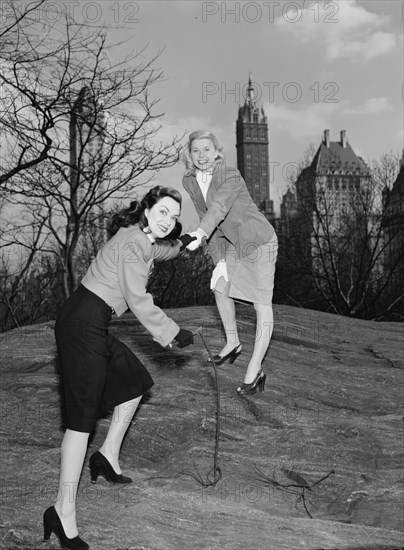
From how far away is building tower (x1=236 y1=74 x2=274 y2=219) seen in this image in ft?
74.0

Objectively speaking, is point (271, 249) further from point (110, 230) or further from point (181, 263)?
point (181, 263)

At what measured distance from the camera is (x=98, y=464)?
15.9ft

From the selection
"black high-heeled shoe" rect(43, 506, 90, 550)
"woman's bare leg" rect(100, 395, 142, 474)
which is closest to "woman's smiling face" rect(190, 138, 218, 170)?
"woman's bare leg" rect(100, 395, 142, 474)

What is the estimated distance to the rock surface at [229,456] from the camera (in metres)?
4.42

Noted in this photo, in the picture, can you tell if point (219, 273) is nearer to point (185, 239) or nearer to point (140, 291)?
point (185, 239)

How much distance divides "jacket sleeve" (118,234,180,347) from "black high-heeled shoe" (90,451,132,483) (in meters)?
1.04

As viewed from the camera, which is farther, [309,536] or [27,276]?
[27,276]

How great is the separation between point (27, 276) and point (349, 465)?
16052 mm

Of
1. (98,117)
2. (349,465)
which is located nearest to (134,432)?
(349,465)

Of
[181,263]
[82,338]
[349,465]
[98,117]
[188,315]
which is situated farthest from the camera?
[181,263]

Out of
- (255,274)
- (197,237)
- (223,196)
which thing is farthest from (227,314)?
(197,237)

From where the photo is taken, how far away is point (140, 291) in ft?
13.9

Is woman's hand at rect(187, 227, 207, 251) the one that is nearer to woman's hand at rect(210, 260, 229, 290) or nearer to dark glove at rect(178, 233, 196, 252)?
dark glove at rect(178, 233, 196, 252)

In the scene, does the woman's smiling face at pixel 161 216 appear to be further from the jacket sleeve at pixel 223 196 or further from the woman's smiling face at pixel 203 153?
the woman's smiling face at pixel 203 153
